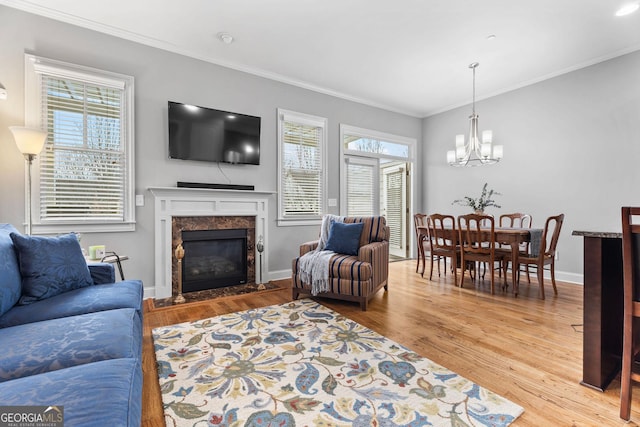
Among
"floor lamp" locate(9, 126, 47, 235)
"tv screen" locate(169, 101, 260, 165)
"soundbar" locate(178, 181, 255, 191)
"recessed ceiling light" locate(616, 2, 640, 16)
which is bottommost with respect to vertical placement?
"soundbar" locate(178, 181, 255, 191)

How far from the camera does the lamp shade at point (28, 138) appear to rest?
2.47 meters

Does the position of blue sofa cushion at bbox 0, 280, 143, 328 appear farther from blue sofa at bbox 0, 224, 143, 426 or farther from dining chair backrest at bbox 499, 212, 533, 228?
dining chair backrest at bbox 499, 212, 533, 228

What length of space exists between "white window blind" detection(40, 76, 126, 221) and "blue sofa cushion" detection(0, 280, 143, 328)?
1532mm

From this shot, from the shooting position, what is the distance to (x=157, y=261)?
11.3 ft

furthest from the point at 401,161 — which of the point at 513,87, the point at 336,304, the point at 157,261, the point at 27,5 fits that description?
the point at 27,5

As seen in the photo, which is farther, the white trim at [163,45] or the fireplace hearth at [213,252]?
the fireplace hearth at [213,252]

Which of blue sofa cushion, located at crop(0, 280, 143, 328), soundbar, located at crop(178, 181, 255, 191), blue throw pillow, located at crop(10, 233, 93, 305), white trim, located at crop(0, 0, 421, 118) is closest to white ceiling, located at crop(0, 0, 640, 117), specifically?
white trim, located at crop(0, 0, 421, 118)

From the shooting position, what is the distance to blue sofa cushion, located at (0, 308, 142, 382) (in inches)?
42.7

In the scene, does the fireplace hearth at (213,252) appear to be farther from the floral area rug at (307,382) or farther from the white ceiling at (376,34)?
the white ceiling at (376,34)

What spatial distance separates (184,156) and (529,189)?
16.4 ft

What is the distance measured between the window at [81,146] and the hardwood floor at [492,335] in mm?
1274

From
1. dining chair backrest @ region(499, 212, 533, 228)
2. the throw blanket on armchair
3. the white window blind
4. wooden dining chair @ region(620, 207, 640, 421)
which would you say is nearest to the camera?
wooden dining chair @ region(620, 207, 640, 421)

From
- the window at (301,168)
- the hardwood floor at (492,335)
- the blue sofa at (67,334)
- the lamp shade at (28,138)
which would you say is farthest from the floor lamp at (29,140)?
the window at (301,168)

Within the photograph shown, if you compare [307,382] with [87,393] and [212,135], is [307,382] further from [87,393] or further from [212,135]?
[212,135]
